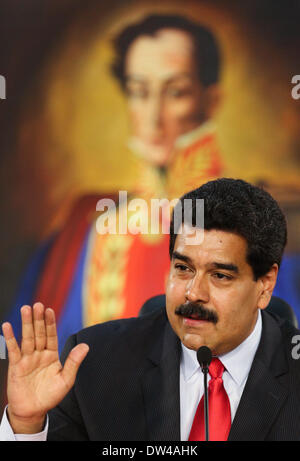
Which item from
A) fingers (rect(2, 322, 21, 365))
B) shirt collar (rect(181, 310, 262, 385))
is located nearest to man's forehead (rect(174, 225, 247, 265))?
shirt collar (rect(181, 310, 262, 385))

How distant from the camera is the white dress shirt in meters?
2.01

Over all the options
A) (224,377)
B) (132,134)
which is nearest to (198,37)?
(132,134)

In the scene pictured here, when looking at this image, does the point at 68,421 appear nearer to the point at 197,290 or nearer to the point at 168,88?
the point at 197,290

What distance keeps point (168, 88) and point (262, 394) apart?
112 inches

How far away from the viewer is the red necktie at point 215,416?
1.93 m

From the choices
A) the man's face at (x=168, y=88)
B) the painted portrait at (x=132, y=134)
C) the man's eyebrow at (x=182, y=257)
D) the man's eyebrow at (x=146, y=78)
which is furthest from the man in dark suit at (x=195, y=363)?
the man's eyebrow at (x=146, y=78)

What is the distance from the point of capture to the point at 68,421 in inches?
82.7

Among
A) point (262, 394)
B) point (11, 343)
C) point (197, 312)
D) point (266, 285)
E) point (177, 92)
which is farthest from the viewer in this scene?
point (177, 92)

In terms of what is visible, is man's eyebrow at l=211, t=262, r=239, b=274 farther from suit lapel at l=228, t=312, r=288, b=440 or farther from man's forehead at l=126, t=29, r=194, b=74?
man's forehead at l=126, t=29, r=194, b=74

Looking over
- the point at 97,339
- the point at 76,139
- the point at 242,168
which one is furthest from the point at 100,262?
the point at 97,339

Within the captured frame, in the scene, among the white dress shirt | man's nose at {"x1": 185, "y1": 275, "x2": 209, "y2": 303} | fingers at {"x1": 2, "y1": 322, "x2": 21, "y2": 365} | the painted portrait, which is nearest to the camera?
fingers at {"x1": 2, "y1": 322, "x2": 21, "y2": 365}

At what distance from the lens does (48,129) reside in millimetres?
4496

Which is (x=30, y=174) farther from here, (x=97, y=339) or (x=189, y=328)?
(x=189, y=328)

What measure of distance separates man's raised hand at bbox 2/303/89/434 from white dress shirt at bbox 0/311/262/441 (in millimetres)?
421
